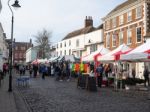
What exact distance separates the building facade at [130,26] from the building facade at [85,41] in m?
6.58

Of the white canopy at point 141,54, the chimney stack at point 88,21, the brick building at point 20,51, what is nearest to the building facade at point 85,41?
the chimney stack at point 88,21

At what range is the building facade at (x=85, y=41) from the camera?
58.2 m

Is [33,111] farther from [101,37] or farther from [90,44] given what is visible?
[90,44]

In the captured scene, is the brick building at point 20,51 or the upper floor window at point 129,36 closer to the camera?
the upper floor window at point 129,36

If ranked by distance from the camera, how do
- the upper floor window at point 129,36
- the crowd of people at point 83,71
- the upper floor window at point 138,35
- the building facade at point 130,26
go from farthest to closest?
the upper floor window at point 129,36 < the upper floor window at point 138,35 < the building facade at point 130,26 < the crowd of people at point 83,71

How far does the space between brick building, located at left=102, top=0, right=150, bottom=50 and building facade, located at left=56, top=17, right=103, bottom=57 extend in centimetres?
644

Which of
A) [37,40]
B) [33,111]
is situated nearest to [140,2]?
[33,111]

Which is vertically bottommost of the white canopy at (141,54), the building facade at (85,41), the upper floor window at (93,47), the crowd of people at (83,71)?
the crowd of people at (83,71)

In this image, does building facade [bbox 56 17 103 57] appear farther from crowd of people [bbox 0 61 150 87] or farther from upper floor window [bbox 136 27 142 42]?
upper floor window [bbox 136 27 142 42]

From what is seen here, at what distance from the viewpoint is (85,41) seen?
65.5 m

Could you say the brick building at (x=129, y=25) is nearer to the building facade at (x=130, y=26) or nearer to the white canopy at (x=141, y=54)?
the building facade at (x=130, y=26)

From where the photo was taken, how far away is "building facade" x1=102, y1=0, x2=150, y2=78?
127 ft

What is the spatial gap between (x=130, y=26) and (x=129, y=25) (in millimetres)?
333

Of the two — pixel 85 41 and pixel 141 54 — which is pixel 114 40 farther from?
pixel 141 54
